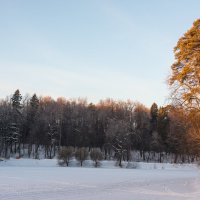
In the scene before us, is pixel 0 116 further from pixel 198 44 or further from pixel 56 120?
pixel 198 44

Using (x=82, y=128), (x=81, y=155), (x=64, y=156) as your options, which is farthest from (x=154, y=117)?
(x=64, y=156)

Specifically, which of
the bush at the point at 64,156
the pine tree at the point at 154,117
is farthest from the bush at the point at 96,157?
the pine tree at the point at 154,117

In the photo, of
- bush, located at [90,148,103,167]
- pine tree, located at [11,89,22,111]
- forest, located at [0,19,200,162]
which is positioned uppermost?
pine tree, located at [11,89,22,111]

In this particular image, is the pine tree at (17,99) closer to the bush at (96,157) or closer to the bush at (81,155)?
the bush at (81,155)

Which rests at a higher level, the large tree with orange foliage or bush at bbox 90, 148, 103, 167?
the large tree with orange foliage

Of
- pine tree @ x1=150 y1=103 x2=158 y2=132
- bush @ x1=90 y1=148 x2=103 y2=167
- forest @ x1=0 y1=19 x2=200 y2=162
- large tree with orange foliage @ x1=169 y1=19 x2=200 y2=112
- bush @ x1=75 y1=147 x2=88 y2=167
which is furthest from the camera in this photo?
pine tree @ x1=150 y1=103 x2=158 y2=132

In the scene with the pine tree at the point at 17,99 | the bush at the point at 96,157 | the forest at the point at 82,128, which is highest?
the pine tree at the point at 17,99

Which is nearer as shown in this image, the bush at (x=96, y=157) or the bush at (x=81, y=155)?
the bush at (x=96, y=157)

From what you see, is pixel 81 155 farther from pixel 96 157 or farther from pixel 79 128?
pixel 79 128

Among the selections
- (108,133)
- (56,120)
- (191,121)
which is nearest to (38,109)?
(56,120)

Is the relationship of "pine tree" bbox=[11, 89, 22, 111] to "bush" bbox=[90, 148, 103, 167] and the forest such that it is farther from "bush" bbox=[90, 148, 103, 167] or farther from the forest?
"bush" bbox=[90, 148, 103, 167]

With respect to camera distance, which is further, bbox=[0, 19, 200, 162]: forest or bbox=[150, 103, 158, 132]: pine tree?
bbox=[150, 103, 158, 132]: pine tree

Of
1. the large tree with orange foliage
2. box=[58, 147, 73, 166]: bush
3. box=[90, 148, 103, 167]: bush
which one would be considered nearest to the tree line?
box=[90, 148, 103, 167]: bush

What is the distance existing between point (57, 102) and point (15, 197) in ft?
245
